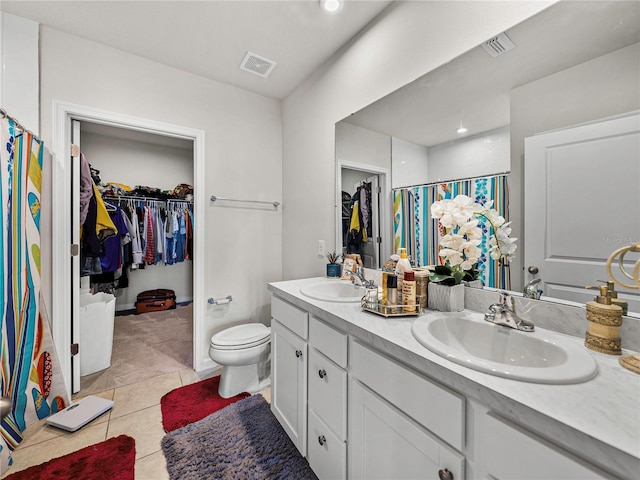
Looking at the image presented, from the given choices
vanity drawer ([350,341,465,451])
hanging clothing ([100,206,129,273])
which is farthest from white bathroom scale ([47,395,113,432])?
A: vanity drawer ([350,341,465,451])

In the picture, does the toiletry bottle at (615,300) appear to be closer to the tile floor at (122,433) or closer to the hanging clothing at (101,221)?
the tile floor at (122,433)

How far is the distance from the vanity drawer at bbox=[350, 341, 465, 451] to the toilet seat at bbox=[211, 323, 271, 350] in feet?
3.76

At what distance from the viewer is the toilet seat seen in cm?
190

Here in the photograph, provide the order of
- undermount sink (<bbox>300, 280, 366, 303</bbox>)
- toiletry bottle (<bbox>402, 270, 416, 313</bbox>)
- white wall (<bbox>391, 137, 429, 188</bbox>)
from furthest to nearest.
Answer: undermount sink (<bbox>300, 280, 366, 303</bbox>) → white wall (<bbox>391, 137, 429, 188</bbox>) → toiletry bottle (<bbox>402, 270, 416, 313</bbox>)

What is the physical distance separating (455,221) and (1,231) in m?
2.12

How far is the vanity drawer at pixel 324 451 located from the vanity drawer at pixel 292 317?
1.18ft

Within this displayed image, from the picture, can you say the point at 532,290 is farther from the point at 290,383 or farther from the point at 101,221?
the point at 101,221

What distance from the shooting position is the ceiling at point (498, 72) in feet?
2.88

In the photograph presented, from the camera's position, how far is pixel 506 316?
95 centimetres

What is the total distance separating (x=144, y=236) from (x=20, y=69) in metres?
2.29

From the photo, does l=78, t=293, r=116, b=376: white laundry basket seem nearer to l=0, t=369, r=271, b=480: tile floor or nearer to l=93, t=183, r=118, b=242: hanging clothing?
l=0, t=369, r=271, b=480: tile floor

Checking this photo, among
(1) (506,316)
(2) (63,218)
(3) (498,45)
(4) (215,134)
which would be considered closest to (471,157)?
(3) (498,45)

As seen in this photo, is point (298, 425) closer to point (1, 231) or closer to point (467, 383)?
point (467, 383)

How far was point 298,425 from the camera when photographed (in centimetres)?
136
